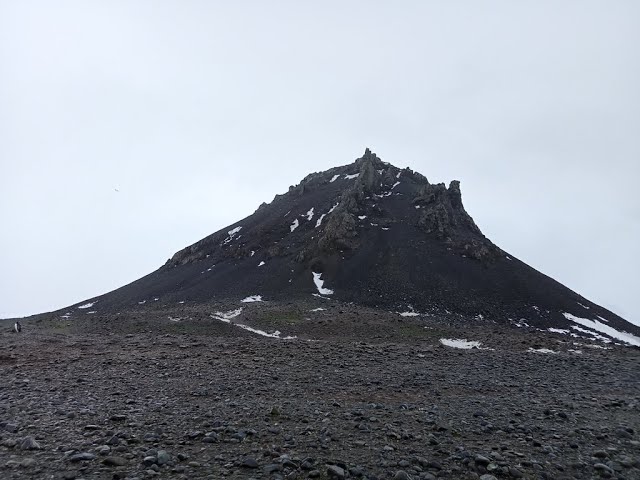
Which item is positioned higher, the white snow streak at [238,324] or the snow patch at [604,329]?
the white snow streak at [238,324]

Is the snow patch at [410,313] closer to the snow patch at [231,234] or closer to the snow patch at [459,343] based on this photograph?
the snow patch at [459,343]

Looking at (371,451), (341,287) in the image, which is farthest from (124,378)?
(341,287)

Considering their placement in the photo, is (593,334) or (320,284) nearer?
(593,334)

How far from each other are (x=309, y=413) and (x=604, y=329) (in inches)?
2530

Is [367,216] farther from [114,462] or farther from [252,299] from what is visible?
[114,462]

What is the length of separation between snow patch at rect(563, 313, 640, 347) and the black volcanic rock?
164cm

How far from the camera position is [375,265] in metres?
77.3

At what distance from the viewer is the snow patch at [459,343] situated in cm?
3956

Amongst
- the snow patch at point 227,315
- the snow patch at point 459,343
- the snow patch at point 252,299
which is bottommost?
the snow patch at point 459,343

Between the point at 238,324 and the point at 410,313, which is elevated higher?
the point at 238,324

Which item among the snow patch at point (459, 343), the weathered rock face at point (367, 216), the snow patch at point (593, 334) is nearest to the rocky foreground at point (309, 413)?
the snow patch at point (459, 343)

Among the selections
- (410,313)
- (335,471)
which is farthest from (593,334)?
(335,471)

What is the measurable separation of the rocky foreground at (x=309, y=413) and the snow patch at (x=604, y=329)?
110 ft

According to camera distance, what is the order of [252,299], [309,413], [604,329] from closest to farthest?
1. [309,413]
2. [604,329]
3. [252,299]
